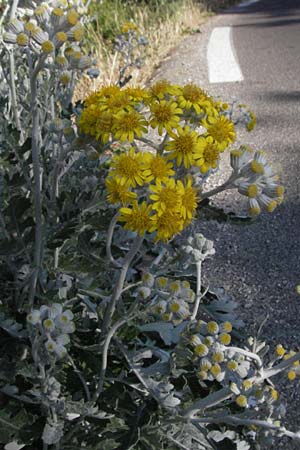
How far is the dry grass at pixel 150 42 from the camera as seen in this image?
229 inches

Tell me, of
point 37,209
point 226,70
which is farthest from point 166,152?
point 226,70

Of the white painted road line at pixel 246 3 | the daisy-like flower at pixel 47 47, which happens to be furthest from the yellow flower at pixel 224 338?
the white painted road line at pixel 246 3

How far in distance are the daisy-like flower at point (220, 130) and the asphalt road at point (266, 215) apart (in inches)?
23.0

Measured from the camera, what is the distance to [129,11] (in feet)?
33.8

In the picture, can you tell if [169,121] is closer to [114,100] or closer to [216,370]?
[114,100]

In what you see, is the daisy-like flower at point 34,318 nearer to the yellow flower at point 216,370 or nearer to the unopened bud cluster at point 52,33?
the yellow flower at point 216,370

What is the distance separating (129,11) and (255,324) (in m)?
8.66

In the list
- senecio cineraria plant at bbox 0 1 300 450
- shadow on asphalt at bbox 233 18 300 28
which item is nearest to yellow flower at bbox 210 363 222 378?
senecio cineraria plant at bbox 0 1 300 450

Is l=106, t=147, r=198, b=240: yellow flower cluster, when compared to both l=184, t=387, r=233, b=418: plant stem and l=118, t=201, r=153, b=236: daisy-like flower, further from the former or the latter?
l=184, t=387, r=233, b=418: plant stem

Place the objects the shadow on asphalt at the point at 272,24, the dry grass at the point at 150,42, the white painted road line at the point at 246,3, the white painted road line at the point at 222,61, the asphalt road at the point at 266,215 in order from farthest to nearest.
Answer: the white painted road line at the point at 246,3 < the shadow on asphalt at the point at 272,24 < the white painted road line at the point at 222,61 < the dry grass at the point at 150,42 < the asphalt road at the point at 266,215

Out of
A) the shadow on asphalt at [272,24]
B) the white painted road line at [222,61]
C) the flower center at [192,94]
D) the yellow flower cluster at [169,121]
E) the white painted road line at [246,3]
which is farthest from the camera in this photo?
the white painted road line at [246,3]

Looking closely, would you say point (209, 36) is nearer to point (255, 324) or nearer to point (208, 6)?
point (208, 6)

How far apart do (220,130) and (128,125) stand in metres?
0.23

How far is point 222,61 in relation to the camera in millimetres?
8289
